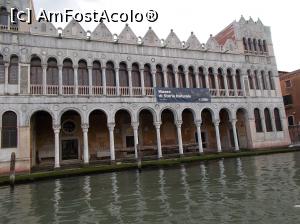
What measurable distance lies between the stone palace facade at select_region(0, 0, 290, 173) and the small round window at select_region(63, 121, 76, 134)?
0.25 ft

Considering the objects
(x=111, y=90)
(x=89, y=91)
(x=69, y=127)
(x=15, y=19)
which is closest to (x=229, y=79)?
(x=111, y=90)

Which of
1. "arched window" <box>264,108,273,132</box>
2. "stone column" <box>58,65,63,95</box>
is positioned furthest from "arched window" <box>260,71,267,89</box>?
"stone column" <box>58,65,63,95</box>

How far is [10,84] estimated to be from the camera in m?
17.1

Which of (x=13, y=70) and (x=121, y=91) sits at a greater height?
(x=13, y=70)

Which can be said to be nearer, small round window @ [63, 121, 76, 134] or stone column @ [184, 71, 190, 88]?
small round window @ [63, 121, 76, 134]

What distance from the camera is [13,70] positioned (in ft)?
57.4

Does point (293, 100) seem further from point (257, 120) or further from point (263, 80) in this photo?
point (257, 120)

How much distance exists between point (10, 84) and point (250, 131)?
20.3 m

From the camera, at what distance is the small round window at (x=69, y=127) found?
2039 cm

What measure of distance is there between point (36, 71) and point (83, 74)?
129 inches

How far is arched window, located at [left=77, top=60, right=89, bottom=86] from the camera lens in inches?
773

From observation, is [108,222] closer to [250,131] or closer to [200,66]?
[200,66]

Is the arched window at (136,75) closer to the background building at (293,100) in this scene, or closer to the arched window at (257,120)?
the arched window at (257,120)

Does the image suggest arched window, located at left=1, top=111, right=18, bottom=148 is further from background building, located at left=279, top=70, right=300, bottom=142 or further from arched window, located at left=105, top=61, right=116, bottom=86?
background building, located at left=279, top=70, right=300, bottom=142
